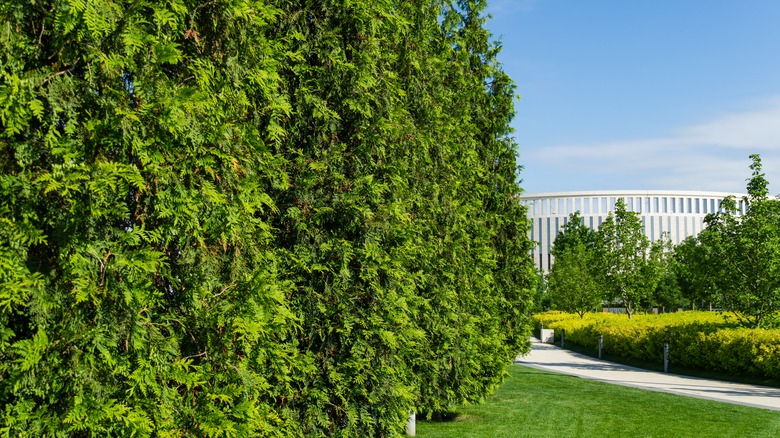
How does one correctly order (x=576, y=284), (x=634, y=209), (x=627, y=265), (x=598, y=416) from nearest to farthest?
1. (x=598, y=416)
2. (x=627, y=265)
3. (x=576, y=284)
4. (x=634, y=209)

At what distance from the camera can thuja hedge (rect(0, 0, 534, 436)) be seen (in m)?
3.18

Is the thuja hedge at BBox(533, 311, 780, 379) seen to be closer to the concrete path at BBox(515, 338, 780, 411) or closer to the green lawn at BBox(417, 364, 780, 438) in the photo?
the concrete path at BBox(515, 338, 780, 411)

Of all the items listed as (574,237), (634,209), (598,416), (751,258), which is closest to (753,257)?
(751,258)

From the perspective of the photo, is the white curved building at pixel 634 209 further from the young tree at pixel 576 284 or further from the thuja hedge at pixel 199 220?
the thuja hedge at pixel 199 220

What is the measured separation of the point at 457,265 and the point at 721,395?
10.7m

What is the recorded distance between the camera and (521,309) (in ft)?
47.6

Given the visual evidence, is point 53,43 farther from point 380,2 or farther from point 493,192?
point 493,192

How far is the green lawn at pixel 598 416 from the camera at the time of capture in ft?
34.6

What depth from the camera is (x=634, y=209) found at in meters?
104

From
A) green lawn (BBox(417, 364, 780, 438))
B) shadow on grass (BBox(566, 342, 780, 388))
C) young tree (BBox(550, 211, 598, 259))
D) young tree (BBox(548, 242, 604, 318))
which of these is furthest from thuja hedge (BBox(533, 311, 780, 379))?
young tree (BBox(550, 211, 598, 259))

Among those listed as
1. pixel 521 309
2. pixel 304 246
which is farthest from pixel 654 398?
pixel 304 246

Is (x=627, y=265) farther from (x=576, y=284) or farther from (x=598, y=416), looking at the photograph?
(x=598, y=416)

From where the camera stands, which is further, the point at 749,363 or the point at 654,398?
the point at 749,363

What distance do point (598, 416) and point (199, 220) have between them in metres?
10.5
